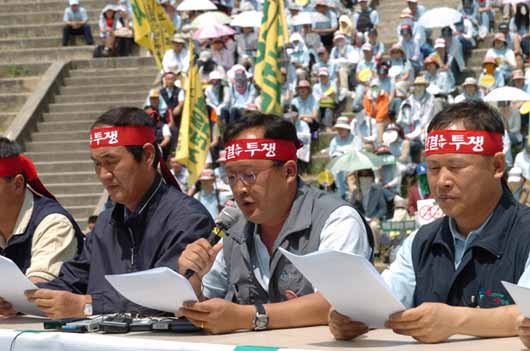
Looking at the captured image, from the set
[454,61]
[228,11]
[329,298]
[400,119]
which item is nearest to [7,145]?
[329,298]

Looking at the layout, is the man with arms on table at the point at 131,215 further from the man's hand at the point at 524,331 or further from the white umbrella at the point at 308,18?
the white umbrella at the point at 308,18

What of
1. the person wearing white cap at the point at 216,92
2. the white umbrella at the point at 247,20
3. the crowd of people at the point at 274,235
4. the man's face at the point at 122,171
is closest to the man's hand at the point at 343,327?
the crowd of people at the point at 274,235

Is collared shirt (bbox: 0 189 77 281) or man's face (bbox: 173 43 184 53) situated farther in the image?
man's face (bbox: 173 43 184 53)

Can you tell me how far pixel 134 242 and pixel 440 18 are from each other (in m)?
14.6

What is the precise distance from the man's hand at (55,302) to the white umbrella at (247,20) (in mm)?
15852

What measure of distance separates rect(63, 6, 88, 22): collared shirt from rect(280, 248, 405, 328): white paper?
20250 millimetres

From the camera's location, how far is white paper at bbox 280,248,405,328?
421 cm

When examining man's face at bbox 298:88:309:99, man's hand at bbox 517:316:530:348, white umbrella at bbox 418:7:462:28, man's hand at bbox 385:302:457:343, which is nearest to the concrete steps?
man's face at bbox 298:88:309:99

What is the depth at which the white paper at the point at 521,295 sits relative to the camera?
12.9ft

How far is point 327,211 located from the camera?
536 cm

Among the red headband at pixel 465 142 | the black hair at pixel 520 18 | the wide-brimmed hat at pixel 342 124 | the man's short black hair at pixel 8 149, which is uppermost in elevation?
the black hair at pixel 520 18

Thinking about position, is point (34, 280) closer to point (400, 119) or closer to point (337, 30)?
point (400, 119)

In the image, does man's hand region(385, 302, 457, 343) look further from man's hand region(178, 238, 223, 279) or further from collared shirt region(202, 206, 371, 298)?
man's hand region(178, 238, 223, 279)

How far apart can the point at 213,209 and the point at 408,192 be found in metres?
2.54
